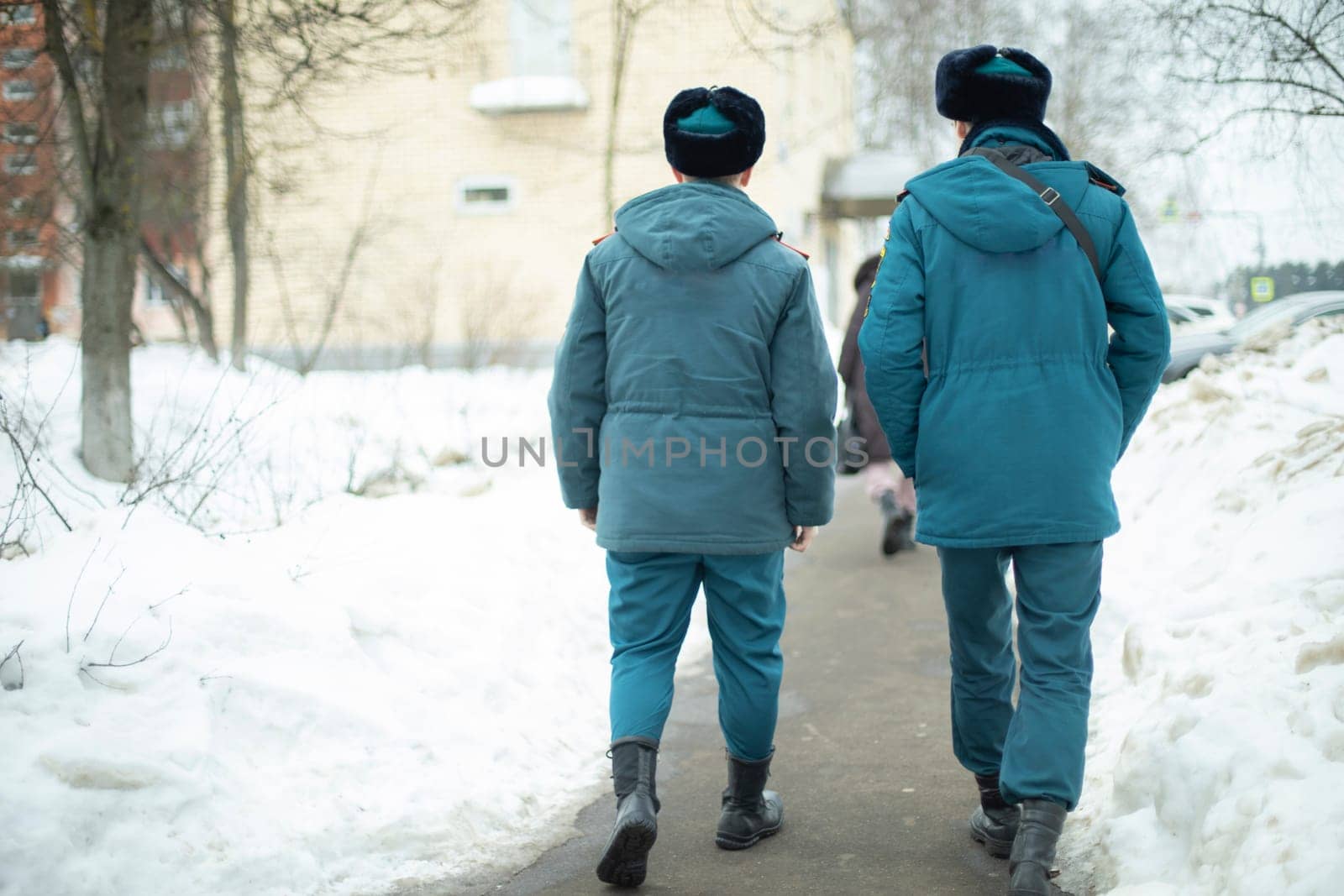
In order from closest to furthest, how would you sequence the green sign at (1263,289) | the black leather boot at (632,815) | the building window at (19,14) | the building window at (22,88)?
1. the black leather boot at (632,815)
2. the building window at (19,14)
3. the building window at (22,88)
4. the green sign at (1263,289)

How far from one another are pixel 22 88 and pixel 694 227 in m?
6.65

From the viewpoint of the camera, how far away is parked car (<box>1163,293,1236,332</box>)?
15.9 m

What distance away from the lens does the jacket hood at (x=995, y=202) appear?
3051 millimetres

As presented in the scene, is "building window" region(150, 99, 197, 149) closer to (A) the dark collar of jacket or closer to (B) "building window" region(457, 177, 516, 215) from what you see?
(B) "building window" region(457, 177, 516, 215)

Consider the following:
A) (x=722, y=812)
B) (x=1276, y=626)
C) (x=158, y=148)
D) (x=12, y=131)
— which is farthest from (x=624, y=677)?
(x=158, y=148)

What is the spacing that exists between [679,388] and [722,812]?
4.17 feet

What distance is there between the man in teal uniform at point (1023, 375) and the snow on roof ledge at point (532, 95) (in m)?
17.0

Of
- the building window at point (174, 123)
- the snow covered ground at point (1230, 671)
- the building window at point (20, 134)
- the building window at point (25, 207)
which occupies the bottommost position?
the snow covered ground at point (1230, 671)

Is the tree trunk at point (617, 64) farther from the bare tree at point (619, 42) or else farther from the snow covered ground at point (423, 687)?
the snow covered ground at point (423, 687)

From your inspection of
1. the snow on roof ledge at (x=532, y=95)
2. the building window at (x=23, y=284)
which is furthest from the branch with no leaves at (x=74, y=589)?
the snow on roof ledge at (x=532, y=95)

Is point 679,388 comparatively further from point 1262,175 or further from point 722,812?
→ point 1262,175

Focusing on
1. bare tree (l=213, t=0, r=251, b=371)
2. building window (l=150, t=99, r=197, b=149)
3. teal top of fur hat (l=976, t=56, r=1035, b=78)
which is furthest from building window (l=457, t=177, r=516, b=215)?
teal top of fur hat (l=976, t=56, r=1035, b=78)

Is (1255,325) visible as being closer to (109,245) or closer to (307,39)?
(307,39)

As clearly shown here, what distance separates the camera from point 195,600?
12.7 feet
